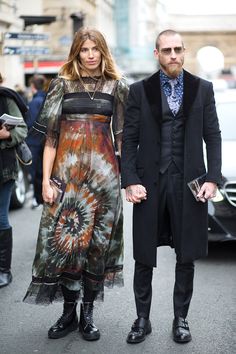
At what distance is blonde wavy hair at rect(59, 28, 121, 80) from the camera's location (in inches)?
178

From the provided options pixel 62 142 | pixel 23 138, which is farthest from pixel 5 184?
pixel 62 142

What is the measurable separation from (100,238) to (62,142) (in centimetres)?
68

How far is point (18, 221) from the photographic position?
32.7 ft

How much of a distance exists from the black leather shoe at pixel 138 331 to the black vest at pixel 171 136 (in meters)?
1.04

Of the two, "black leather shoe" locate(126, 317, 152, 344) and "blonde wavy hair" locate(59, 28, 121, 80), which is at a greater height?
"blonde wavy hair" locate(59, 28, 121, 80)

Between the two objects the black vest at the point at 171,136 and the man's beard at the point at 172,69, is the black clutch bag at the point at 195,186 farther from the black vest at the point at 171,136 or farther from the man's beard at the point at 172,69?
the man's beard at the point at 172,69

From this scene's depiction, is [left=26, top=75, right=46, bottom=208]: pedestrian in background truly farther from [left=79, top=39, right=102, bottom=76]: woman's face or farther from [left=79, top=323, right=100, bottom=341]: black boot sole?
[left=79, top=39, right=102, bottom=76]: woman's face

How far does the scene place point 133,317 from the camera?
17.2 feet

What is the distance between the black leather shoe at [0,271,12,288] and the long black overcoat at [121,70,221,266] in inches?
81.1

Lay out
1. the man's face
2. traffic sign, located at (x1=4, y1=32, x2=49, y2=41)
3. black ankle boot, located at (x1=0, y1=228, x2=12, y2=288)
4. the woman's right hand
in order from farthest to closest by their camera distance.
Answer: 1. traffic sign, located at (x1=4, y1=32, x2=49, y2=41)
2. black ankle boot, located at (x1=0, y1=228, x2=12, y2=288)
3. the woman's right hand
4. the man's face

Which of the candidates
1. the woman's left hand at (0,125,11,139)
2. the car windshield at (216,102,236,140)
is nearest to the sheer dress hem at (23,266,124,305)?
the woman's left hand at (0,125,11,139)

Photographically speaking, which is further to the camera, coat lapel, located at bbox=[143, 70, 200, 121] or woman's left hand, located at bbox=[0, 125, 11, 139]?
woman's left hand, located at bbox=[0, 125, 11, 139]

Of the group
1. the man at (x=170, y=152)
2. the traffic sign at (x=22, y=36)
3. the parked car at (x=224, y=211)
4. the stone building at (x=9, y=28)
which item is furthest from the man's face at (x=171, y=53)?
the stone building at (x=9, y=28)

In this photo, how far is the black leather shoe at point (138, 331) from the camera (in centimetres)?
465
